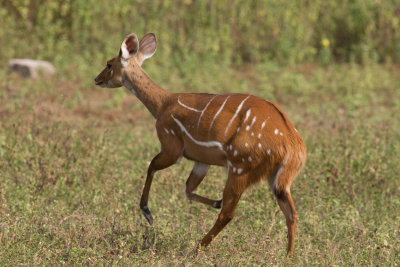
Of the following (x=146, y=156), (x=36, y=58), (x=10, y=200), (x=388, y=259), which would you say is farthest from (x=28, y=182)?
(x=36, y=58)

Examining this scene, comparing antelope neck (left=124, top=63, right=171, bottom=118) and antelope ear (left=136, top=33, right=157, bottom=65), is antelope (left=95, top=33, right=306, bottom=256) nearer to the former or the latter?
antelope neck (left=124, top=63, right=171, bottom=118)

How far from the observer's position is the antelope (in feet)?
17.6

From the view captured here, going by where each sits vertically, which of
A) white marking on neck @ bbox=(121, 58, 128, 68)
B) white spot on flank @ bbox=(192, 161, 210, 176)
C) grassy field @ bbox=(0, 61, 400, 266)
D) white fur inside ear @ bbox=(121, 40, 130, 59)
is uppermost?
white fur inside ear @ bbox=(121, 40, 130, 59)

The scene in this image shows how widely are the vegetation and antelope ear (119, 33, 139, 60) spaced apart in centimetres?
147

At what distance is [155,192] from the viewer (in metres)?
7.38

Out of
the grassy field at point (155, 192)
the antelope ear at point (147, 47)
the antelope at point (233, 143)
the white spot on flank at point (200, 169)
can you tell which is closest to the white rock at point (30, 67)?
the grassy field at point (155, 192)

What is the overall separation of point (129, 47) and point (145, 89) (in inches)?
18.2

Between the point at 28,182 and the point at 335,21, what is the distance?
977cm

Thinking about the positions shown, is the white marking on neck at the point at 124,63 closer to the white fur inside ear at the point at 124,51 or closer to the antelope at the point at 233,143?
the white fur inside ear at the point at 124,51

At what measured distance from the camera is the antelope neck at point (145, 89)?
621 centimetres

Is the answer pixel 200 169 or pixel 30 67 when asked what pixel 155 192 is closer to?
pixel 200 169

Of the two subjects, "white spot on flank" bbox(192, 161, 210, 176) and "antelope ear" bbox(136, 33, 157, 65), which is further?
"antelope ear" bbox(136, 33, 157, 65)

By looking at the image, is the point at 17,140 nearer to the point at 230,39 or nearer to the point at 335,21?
the point at 230,39

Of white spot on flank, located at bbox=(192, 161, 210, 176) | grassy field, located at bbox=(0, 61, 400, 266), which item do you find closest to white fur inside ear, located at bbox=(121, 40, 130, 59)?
white spot on flank, located at bbox=(192, 161, 210, 176)
